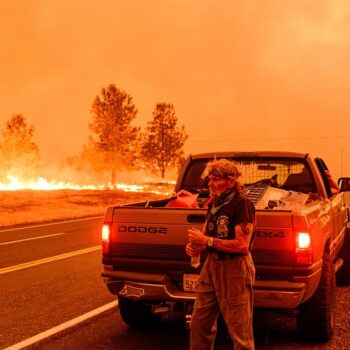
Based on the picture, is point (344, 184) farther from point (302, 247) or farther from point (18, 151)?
point (18, 151)

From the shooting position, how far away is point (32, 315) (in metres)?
6.17

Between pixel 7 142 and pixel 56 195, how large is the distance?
23.4 metres

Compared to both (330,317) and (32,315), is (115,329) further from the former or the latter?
(330,317)

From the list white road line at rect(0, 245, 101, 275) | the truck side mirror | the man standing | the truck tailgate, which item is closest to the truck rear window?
the truck side mirror

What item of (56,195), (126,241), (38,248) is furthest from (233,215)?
(56,195)

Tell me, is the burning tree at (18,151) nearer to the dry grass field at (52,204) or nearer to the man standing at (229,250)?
the dry grass field at (52,204)

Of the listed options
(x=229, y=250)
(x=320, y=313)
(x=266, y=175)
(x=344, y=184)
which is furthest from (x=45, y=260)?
(x=229, y=250)

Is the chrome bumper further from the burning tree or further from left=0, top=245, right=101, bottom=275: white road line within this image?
the burning tree

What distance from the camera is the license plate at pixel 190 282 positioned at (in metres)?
4.66

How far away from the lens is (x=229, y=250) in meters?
3.59

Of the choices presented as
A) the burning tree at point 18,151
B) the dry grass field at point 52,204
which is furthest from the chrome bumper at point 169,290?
the burning tree at point 18,151

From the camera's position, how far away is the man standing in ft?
11.9

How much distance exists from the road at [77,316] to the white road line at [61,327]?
1 centimetres

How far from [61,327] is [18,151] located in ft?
179
